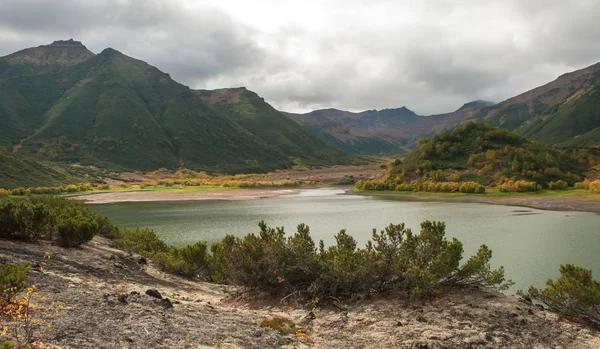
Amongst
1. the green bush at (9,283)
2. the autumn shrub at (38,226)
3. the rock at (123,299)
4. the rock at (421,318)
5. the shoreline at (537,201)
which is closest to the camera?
the green bush at (9,283)

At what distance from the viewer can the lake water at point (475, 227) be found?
2706 cm

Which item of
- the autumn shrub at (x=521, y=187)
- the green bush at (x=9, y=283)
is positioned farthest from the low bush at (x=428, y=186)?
the green bush at (x=9, y=283)

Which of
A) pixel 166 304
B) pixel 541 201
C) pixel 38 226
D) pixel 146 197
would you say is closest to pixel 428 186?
pixel 541 201

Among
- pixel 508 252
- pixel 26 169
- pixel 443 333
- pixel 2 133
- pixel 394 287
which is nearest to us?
pixel 443 333

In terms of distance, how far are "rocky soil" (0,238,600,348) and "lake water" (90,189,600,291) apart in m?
10.4

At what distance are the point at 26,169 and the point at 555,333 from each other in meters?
134

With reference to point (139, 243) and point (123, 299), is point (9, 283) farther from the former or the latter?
point (139, 243)

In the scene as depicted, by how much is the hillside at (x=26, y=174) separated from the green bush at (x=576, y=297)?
117 meters

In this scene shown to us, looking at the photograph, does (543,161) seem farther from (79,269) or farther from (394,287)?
(79,269)

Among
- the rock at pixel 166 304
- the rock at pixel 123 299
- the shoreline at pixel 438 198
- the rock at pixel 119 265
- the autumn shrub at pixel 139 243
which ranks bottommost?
the shoreline at pixel 438 198

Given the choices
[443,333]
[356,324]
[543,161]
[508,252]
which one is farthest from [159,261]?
[543,161]

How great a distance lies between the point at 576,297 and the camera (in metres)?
12.9

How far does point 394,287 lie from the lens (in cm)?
1456

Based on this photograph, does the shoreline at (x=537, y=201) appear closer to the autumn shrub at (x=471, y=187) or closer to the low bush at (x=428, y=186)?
the autumn shrub at (x=471, y=187)
